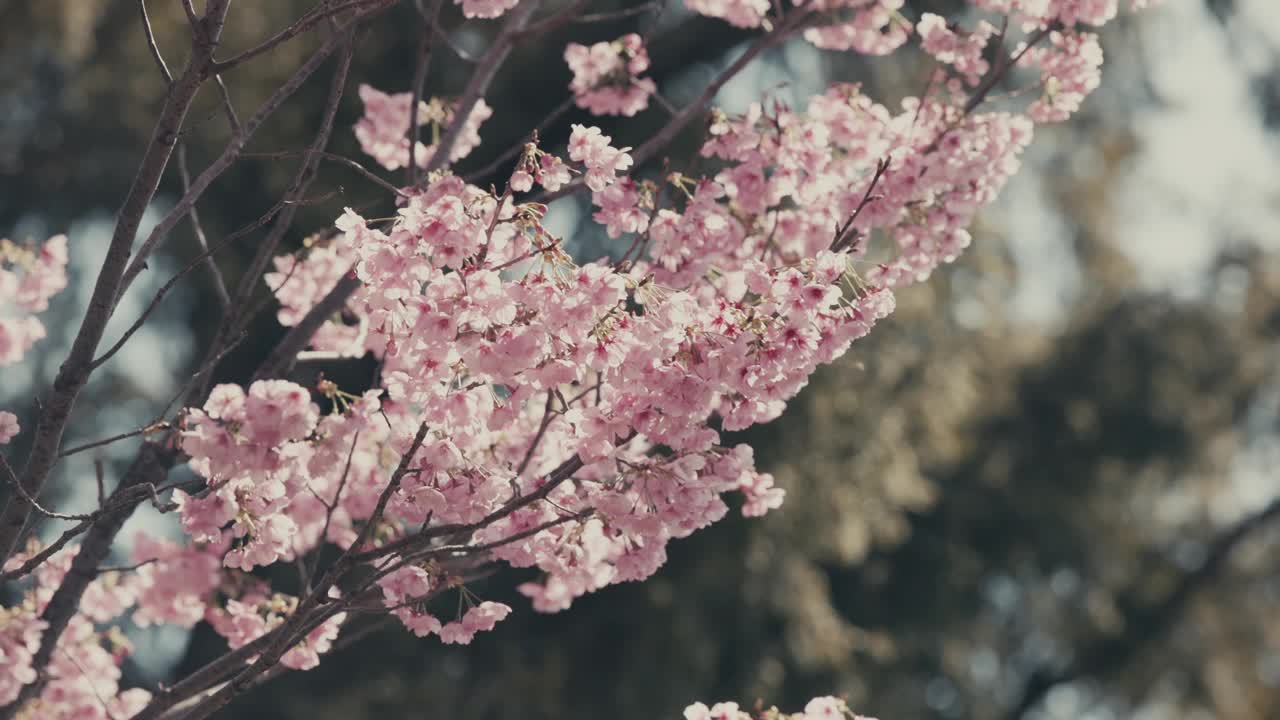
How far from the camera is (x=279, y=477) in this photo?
287cm

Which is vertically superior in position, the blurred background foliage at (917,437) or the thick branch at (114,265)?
the blurred background foliage at (917,437)

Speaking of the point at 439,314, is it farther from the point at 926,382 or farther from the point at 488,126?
the point at 926,382

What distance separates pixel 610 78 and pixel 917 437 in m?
6.75

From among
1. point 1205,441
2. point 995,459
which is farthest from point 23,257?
point 1205,441

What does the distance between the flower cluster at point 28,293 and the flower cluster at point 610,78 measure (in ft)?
5.52

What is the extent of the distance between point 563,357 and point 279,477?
646mm

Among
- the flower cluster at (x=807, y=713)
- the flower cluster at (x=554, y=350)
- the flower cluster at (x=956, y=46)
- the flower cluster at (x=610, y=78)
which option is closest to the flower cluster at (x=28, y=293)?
the flower cluster at (x=554, y=350)

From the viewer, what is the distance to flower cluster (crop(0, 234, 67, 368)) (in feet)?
14.1

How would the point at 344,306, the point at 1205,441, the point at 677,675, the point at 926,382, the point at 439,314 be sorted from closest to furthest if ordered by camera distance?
1. the point at 439,314
2. the point at 344,306
3. the point at 677,675
4. the point at 926,382
5. the point at 1205,441

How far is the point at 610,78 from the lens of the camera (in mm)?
4363

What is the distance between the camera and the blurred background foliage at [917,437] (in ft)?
31.6

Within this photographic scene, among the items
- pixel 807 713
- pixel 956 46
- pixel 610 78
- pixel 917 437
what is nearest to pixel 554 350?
pixel 807 713

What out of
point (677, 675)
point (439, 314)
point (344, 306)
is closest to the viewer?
point (439, 314)

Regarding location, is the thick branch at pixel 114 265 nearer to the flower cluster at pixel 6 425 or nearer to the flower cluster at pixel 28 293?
the flower cluster at pixel 6 425
